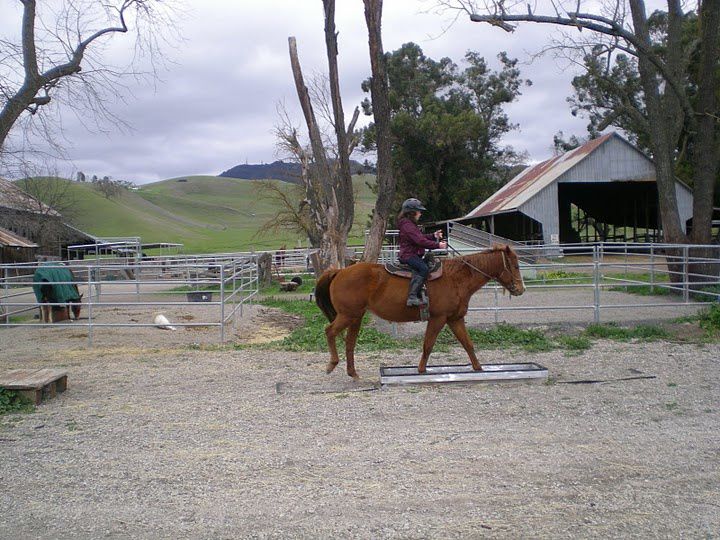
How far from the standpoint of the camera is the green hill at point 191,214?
71938 millimetres

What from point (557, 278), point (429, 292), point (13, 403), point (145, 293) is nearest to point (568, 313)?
point (557, 278)

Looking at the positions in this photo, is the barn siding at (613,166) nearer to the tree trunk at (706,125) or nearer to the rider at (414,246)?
the tree trunk at (706,125)

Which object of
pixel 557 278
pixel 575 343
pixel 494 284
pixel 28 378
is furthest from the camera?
pixel 557 278

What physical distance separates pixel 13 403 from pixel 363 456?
13.2 feet

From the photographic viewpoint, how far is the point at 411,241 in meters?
7.16

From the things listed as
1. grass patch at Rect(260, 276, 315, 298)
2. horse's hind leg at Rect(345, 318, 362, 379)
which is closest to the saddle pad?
horse's hind leg at Rect(345, 318, 362, 379)

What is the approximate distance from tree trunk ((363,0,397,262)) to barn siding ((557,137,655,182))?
840 inches

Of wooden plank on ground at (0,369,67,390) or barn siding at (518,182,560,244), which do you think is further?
barn siding at (518,182,560,244)

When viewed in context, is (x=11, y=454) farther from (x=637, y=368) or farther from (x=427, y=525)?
(x=637, y=368)

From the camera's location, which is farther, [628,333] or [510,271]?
[628,333]

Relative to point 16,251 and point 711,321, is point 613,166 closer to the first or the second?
point 711,321

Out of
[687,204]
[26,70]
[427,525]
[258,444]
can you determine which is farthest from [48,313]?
[687,204]

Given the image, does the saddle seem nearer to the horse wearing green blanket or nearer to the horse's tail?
the horse's tail

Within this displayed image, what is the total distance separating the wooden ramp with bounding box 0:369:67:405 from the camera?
6.46 meters
